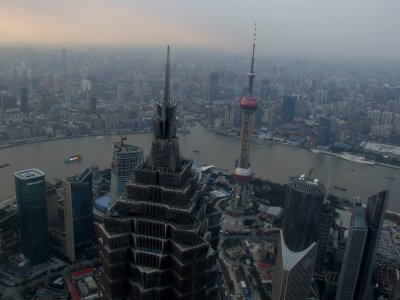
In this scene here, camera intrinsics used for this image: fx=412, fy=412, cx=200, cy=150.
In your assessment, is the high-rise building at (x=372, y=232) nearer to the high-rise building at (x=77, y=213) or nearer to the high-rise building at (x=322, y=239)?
the high-rise building at (x=322, y=239)

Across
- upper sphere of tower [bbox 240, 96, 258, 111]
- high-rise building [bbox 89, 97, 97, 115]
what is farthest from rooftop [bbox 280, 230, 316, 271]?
high-rise building [bbox 89, 97, 97, 115]

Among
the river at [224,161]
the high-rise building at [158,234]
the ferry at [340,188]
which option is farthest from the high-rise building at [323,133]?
the high-rise building at [158,234]

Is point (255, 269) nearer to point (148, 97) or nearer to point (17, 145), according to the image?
point (17, 145)

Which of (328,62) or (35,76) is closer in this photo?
(35,76)

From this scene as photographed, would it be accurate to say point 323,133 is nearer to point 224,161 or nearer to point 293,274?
point 224,161

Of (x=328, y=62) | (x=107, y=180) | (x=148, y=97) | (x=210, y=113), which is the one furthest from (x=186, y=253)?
(x=328, y=62)

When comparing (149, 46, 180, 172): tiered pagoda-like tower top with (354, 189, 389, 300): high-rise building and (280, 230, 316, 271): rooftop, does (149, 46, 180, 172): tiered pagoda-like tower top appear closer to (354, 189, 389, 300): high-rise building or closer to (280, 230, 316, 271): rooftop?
(280, 230, 316, 271): rooftop

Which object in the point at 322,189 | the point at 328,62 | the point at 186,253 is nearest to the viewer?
the point at 186,253
